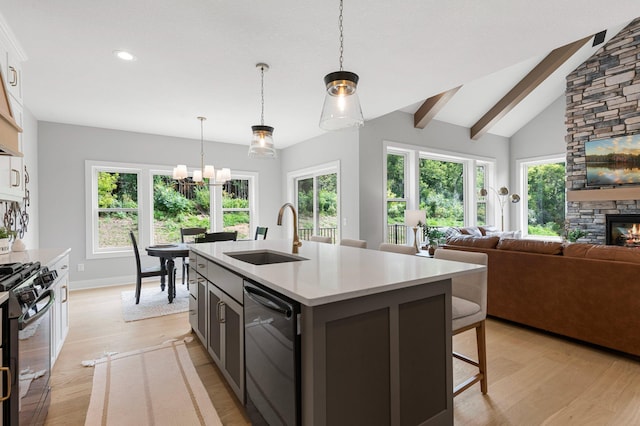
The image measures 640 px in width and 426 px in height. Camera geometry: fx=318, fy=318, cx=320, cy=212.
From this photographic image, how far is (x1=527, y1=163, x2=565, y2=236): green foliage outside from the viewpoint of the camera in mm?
7000

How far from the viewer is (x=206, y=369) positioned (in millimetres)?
2502

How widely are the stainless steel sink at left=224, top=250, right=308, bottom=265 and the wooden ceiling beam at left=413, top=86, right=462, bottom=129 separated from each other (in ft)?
13.3

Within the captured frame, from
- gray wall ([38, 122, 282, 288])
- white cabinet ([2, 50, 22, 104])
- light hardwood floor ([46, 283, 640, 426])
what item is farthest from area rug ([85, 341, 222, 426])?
gray wall ([38, 122, 282, 288])

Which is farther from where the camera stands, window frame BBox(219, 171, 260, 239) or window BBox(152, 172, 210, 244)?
window frame BBox(219, 171, 260, 239)

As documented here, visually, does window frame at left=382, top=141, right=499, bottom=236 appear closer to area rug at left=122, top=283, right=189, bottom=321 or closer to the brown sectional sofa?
the brown sectional sofa

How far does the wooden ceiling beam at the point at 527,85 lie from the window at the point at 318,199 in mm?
3379

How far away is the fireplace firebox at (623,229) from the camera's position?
208 inches

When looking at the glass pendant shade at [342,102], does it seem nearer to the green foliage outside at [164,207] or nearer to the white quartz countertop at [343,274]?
the white quartz countertop at [343,274]

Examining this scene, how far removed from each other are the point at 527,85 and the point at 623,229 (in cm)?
297

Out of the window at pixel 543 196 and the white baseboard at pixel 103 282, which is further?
the window at pixel 543 196

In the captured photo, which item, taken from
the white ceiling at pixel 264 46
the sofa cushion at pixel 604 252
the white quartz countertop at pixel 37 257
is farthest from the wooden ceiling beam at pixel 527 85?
the white quartz countertop at pixel 37 257

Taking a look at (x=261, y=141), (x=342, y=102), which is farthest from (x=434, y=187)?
(x=342, y=102)

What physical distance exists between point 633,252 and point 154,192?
6537 millimetres

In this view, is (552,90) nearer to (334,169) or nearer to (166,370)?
(334,169)
